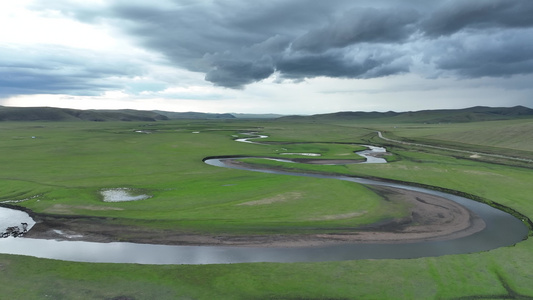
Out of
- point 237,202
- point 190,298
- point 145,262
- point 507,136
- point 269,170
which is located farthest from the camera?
point 507,136

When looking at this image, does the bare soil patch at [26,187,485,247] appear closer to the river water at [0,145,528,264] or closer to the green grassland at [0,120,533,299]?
the river water at [0,145,528,264]

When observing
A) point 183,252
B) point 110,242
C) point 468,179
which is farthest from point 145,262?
point 468,179

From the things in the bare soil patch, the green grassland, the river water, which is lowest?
the river water

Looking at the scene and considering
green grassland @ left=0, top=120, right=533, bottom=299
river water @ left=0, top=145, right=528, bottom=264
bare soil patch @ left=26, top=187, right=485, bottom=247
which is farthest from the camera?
bare soil patch @ left=26, top=187, right=485, bottom=247

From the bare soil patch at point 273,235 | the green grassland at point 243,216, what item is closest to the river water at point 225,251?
the bare soil patch at point 273,235

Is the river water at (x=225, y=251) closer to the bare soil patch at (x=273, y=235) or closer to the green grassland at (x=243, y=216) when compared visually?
the bare soil patch at (x=273, y=235)

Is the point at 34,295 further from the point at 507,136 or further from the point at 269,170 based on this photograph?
the point at 507,136

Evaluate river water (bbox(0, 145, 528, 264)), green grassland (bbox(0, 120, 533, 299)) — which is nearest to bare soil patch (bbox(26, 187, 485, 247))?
river water (bbox(0, 145, 528, 264))

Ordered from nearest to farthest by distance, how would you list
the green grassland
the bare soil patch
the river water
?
the green grassland
the river water
the bare soil patch
